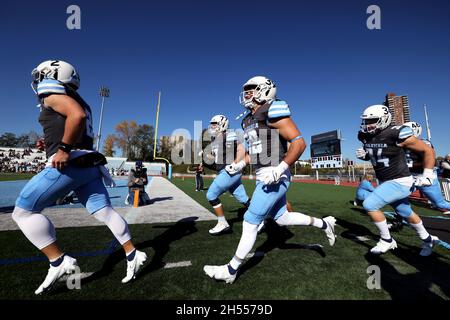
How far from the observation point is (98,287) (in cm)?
202

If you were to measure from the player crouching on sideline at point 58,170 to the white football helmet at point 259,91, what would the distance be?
1692 mm

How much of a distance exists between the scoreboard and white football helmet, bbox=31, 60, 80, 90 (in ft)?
98.4

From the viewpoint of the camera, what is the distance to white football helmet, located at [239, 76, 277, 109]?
2529 millimetres

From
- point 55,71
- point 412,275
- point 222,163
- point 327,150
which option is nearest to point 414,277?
point 412,275

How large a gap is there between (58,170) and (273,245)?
286cm

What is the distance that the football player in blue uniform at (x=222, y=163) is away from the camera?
407 cm

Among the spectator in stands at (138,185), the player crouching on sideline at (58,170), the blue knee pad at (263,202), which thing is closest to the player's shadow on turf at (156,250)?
the player crouching on sideline at (58,170)

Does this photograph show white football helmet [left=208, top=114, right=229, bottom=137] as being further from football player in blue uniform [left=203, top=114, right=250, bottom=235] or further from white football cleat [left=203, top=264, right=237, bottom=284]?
white football cleat [left=203, top=264, right=237, bottom=284]

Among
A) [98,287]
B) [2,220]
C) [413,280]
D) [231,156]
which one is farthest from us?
[2,220]

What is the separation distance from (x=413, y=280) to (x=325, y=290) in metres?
1.02
